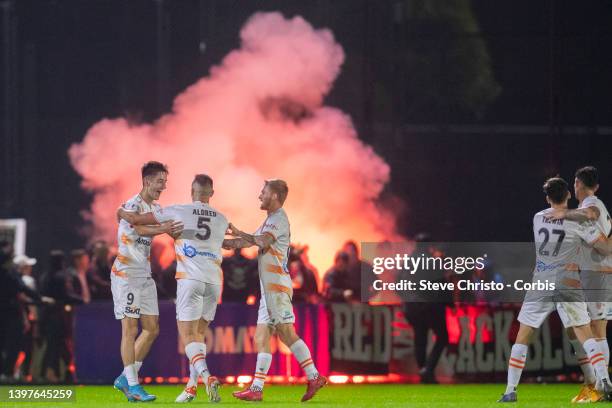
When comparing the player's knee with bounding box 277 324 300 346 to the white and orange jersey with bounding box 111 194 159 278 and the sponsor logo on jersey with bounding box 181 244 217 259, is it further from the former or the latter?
the white and orange jersey with bounding box 111 194 159 278

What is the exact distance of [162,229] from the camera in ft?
42.1

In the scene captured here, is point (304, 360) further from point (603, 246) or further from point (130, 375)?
point (603, 246)

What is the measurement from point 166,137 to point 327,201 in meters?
3.72

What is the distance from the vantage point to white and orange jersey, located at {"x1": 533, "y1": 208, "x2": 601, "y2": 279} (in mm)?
12875

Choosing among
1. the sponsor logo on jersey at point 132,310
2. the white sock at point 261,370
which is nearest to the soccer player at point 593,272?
the white sock at point 261,370

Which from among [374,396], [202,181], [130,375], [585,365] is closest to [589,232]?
[585,365]

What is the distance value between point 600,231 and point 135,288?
4.84 meters

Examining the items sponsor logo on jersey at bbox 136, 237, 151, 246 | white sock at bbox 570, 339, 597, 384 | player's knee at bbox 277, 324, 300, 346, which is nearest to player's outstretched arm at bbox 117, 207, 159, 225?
sponsor logo on jersey at bbox 136, 237, 151, 246

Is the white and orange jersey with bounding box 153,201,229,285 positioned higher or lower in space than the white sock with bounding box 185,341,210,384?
higher

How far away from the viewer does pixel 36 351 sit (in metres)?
18.0

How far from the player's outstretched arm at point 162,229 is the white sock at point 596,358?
4.27 metres

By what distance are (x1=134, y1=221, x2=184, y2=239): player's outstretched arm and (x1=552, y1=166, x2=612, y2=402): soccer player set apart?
405 centimetres

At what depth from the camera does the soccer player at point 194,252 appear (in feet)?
42.4

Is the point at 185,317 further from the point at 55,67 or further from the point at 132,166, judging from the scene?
the point at 55,67
